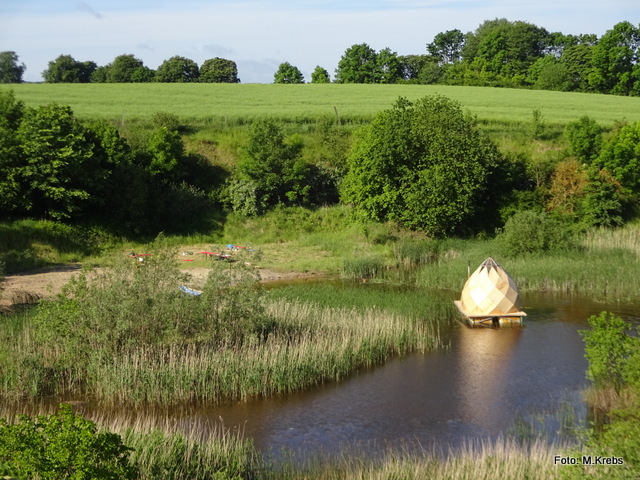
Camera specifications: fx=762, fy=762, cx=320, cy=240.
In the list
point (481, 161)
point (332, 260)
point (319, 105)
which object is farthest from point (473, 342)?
point (319, 105)

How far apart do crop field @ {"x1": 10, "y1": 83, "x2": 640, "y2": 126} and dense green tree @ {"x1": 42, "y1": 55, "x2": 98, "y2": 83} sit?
18.9m

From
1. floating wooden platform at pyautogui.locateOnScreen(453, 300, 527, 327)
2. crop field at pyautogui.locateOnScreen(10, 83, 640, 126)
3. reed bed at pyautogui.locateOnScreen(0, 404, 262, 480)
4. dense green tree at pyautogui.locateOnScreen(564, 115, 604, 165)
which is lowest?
floating wooden platform at pyautogui.locateOnScreen(453, 300, 527, 327)

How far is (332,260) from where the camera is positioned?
38469 mm

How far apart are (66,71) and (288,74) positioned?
31.2m

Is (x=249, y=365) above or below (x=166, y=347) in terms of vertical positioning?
below

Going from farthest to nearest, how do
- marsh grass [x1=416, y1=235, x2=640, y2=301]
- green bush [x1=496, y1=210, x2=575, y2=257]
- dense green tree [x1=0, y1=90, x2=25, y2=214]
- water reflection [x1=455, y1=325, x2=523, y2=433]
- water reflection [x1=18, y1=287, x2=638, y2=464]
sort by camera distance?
dense green tree [x1=0, y1=90, x2=25, y2=214], green bush [x1=496, y1=210, x2=575, y2=257], marsh grass [x1=416, y1=235, x2=640, y2=301], water reflection [x1=455, y1=325, x2=523, y2=433], water reflection [x1=18, y1=287, x2=638, y2=464]

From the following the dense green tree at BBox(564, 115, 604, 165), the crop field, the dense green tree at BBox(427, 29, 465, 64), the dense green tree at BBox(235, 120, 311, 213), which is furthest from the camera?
the dense green tree at BBox(427, 29, 465, 64)

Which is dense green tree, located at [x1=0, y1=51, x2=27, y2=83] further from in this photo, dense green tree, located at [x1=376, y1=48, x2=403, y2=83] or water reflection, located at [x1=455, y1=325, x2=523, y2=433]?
water reflection, located at [x1=455, y1=325, x2=523, y2=433]

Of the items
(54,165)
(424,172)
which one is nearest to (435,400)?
(424,172)

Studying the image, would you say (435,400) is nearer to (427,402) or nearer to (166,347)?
(427,402)

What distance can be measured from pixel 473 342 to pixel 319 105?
43932 millimetres

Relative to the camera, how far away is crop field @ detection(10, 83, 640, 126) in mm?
58969

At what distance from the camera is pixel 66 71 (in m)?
89.8

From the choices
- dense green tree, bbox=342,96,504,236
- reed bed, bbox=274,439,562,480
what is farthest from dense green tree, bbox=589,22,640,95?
reed bed, bbox=274,439,562,480
